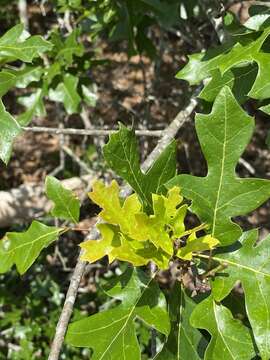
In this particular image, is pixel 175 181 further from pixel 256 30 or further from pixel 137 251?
pixel 256 30

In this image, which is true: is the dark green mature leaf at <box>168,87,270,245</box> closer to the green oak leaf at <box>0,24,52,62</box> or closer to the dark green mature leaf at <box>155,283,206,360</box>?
the dark green mature leaf at <box>155,283,206,360</box>

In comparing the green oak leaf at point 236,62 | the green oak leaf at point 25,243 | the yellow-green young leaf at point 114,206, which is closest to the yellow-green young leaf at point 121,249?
the yellow-green young leaf at point 114,206

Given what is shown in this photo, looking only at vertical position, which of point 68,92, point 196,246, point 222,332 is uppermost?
point 196,246

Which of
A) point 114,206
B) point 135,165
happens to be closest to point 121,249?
point 114,206

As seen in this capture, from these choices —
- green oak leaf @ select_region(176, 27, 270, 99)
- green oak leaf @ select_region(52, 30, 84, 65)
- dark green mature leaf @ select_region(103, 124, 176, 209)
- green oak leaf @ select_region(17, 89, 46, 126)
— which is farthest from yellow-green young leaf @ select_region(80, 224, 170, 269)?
green oak leaf @ select_region(52, 30, 84, 65)

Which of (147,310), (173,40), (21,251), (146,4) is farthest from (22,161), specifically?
(147,310)

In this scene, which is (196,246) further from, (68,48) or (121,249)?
(68,48)

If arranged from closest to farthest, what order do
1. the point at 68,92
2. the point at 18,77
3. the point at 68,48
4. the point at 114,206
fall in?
1. the point at 114,206
2. the point at 18,77
3. the point at 68,48
4. the point at 68,92
